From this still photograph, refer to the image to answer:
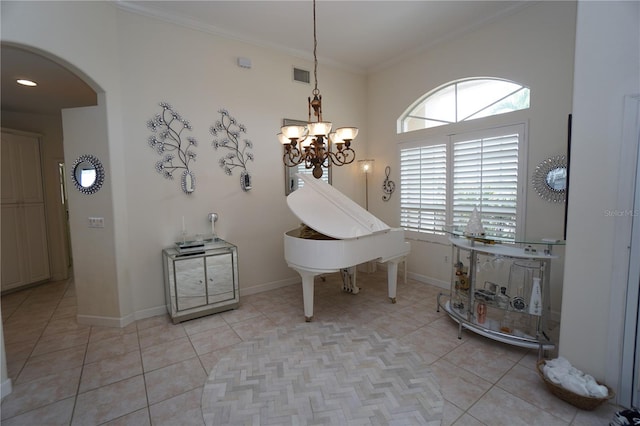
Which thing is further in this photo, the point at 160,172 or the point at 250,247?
the point at 250,247

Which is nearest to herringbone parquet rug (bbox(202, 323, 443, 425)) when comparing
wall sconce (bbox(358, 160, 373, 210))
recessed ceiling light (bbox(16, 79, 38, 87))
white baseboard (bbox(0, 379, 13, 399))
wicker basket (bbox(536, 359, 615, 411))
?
wicker basket (bbox(536, 359, 615, 411))

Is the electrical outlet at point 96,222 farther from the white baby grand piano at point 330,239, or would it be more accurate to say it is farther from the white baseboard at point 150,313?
the white baby grand piano at point 330,239

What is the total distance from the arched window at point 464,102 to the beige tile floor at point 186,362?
2.61m

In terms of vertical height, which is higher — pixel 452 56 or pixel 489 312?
pixel 452 56

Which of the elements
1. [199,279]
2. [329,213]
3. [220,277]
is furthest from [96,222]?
[329,213]

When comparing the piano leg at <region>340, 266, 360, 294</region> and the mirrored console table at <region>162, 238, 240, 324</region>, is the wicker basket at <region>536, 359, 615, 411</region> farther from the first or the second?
the mirrored console table at <region>162, 238, 240, 324</region>

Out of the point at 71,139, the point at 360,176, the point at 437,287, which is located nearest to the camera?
the point at 71,139

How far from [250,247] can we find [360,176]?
2.46 m

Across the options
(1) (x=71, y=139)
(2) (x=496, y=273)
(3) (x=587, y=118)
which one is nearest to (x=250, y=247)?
(1) (x=71, y=139)

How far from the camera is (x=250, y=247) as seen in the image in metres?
4.06

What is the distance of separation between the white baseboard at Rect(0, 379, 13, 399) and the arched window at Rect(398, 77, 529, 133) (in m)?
5.28

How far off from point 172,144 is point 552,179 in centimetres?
443

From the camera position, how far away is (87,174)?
3021 mm

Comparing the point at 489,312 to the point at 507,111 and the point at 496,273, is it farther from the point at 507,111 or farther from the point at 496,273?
the point at 507,111
